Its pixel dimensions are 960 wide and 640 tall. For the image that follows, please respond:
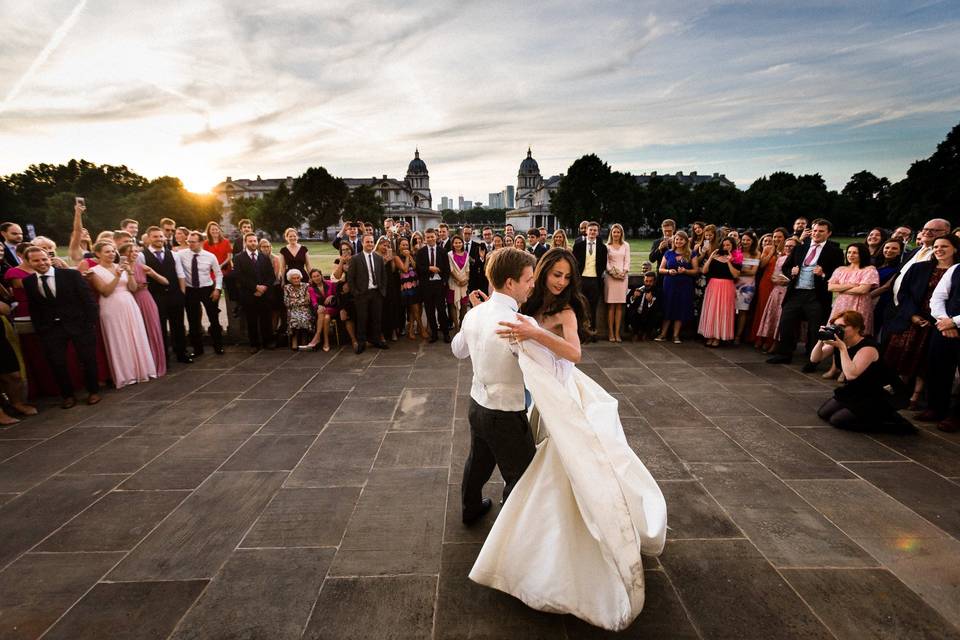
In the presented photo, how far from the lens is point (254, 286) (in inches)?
298

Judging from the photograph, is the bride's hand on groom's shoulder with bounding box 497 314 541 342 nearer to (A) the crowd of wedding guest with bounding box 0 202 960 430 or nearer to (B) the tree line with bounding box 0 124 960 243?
(A) the crowd of wedding guest with bounding box 0 202 960 430

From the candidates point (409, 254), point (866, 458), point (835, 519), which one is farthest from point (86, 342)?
point (866, 458)

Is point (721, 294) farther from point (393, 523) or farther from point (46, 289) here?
point (46, 289)

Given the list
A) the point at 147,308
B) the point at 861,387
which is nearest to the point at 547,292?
the point at 861,387

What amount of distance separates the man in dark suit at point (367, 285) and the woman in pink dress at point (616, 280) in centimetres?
411

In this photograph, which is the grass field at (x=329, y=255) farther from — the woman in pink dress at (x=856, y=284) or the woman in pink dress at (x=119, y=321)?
the woman in pink dress at (x=856, y=284)

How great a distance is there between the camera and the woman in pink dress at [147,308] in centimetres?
652

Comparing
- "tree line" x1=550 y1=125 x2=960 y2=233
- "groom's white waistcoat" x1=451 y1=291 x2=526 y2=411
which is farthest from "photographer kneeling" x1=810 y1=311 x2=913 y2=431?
"tree line" x1=550 y1=125 x2=960 y2=233

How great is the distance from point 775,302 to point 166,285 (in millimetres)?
9867

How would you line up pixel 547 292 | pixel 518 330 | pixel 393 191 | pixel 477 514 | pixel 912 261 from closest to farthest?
pixel 518 330, pixel 547 292, pixel 477 514, pixel 912 261, pixel 393 191

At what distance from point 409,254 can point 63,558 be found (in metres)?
6.43

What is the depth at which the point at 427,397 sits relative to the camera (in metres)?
5.51

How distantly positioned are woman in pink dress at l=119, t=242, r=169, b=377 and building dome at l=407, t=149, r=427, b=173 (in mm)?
133536

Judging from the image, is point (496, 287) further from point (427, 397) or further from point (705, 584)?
point (427, 397)
